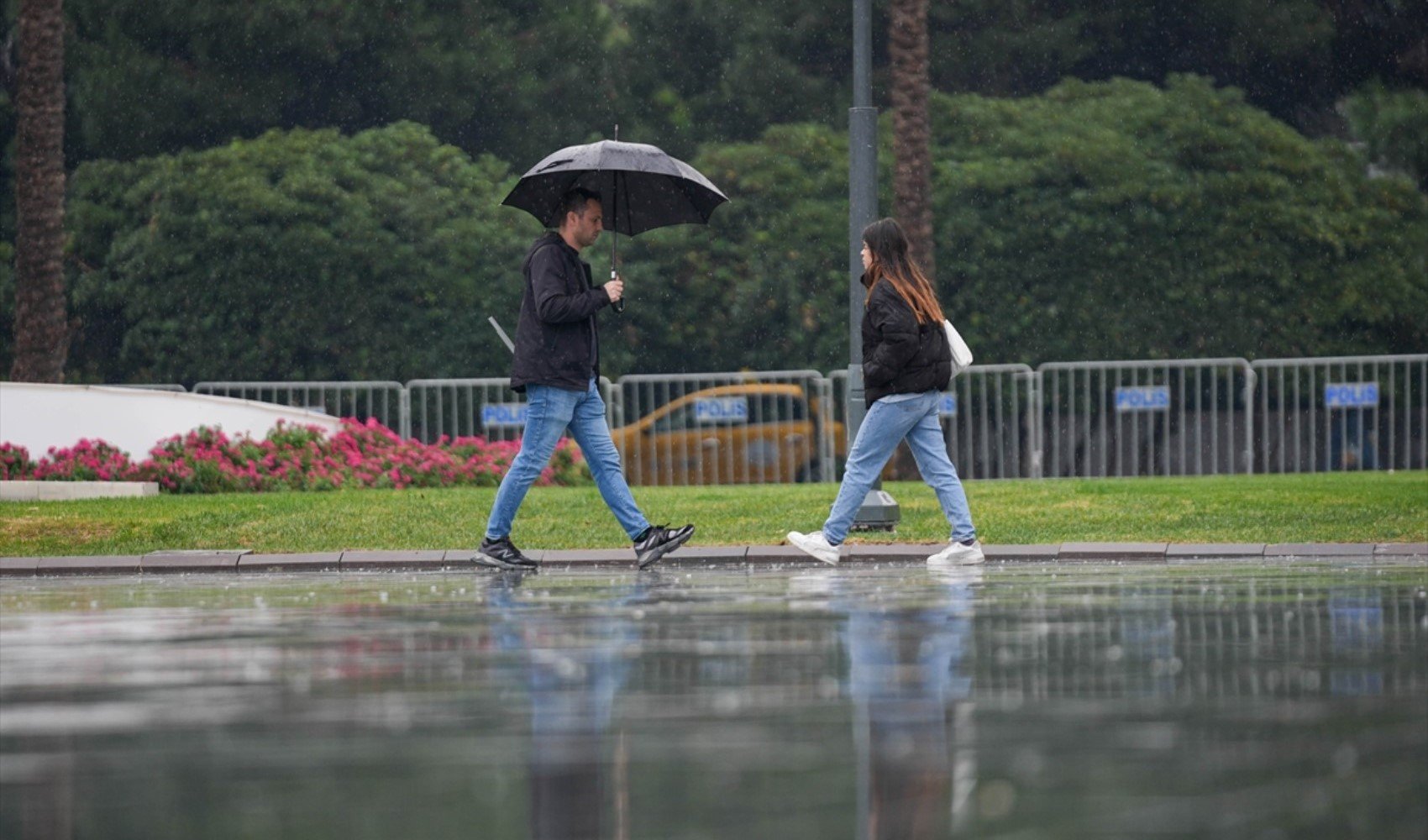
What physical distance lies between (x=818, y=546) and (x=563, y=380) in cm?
173

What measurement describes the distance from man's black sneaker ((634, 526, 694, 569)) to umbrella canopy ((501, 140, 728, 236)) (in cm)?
185

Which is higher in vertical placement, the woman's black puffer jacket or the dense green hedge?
the dense green hedge

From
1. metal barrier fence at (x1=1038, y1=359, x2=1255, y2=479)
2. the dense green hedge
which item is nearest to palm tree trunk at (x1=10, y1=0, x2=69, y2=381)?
the dense green hedge

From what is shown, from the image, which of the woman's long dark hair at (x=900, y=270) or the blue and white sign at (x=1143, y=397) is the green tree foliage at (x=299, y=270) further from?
the woman's long dark hair at (x=900, y=270)

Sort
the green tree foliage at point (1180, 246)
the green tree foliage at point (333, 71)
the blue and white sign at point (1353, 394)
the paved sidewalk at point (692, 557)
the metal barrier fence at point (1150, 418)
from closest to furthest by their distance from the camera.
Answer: the paved sidewalk at point (692, 557) < the metal barrier fence at point (1150, 418) < the blue and white sign at point (1353, 394) < the green tree foliage at point (1180, 246) < the green tree foliage at point (333, 71)

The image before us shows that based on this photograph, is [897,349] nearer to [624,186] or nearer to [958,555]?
[958,555]

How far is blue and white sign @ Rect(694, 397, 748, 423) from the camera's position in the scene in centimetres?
2597

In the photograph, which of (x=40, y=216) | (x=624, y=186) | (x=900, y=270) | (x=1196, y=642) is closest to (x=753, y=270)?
(x=40, y=216)

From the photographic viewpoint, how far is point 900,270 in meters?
13.5

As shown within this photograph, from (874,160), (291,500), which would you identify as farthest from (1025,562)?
(291,500)

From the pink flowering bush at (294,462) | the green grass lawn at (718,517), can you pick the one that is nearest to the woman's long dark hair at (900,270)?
the green grass lawn at (718,517)

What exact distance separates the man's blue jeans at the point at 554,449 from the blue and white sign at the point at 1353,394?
576 inches

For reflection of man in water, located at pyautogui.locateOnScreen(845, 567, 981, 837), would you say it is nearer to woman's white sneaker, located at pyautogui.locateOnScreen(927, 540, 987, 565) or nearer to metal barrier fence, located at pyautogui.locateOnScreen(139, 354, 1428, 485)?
woman's white sneaker, located at pyautogui.locateOnScreen(927, 540, 987, 565)

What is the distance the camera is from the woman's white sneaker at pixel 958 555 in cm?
1337
